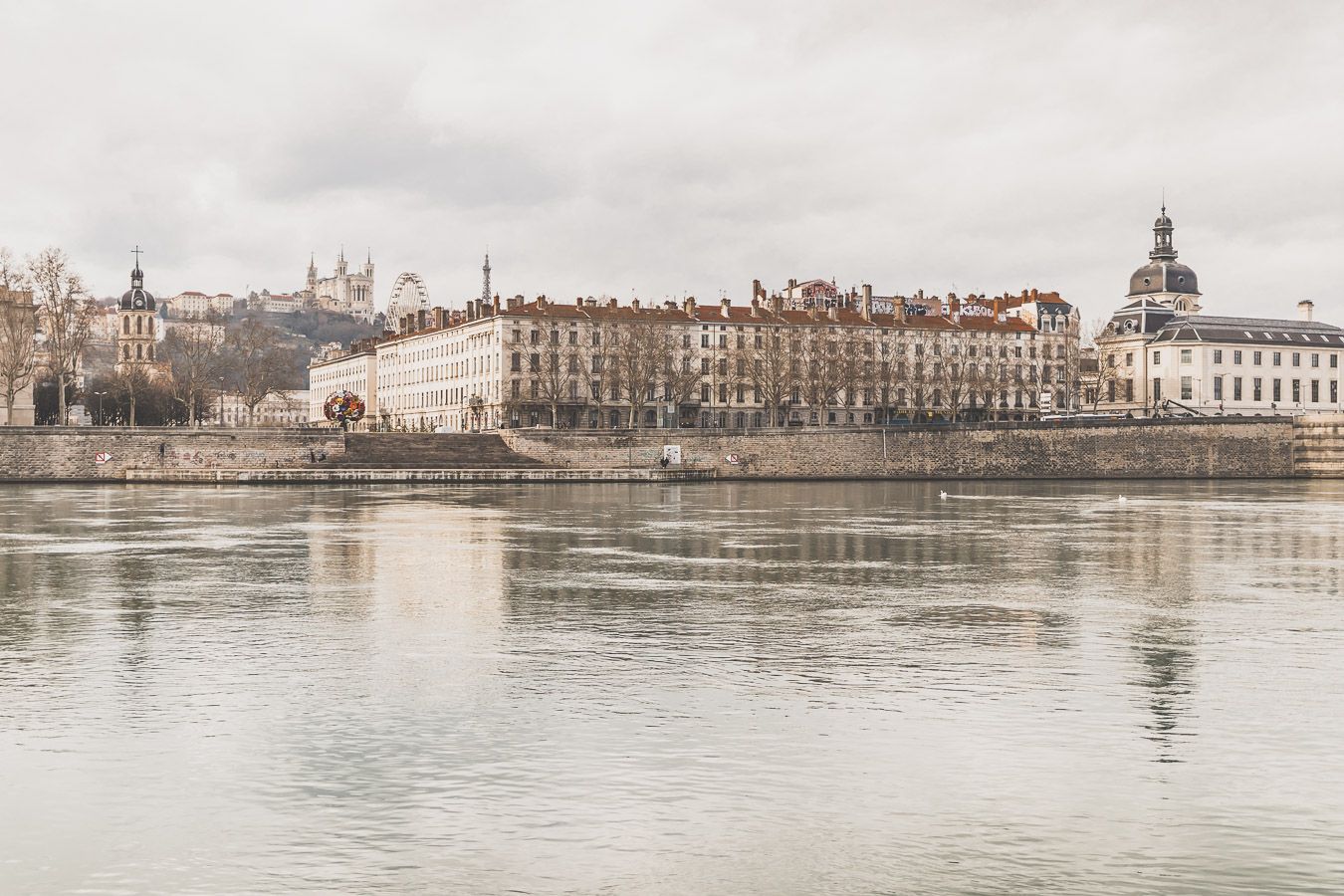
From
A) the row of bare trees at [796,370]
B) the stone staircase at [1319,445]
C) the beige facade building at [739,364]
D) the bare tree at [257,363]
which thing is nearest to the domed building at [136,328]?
the bare tree at [257,363]

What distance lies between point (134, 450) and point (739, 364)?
175 ft

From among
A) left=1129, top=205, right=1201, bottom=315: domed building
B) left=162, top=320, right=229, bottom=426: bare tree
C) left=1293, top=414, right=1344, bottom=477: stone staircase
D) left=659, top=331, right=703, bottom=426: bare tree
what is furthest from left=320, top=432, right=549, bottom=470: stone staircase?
left=1129, top=205, right=1201, bottom=315: domed building

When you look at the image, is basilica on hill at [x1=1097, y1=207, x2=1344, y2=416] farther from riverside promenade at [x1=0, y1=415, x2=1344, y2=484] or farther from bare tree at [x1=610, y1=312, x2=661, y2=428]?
bare tree at [x1=610, y1=312, x2=661, y2=428]

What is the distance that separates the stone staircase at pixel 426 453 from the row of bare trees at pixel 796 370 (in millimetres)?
18857

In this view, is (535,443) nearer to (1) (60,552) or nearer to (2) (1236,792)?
(1) (60,552)

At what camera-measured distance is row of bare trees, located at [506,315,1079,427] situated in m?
112

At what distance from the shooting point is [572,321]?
121562mm

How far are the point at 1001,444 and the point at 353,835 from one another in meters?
84.9

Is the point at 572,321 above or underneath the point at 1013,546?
above

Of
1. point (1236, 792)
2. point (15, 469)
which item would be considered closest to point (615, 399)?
point (15, 469)

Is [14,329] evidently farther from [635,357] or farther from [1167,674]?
[1167,674]

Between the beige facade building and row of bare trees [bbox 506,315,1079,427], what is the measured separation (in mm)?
178

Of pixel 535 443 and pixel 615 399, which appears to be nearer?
pixel 535 443

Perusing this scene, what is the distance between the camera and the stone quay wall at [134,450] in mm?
75875
